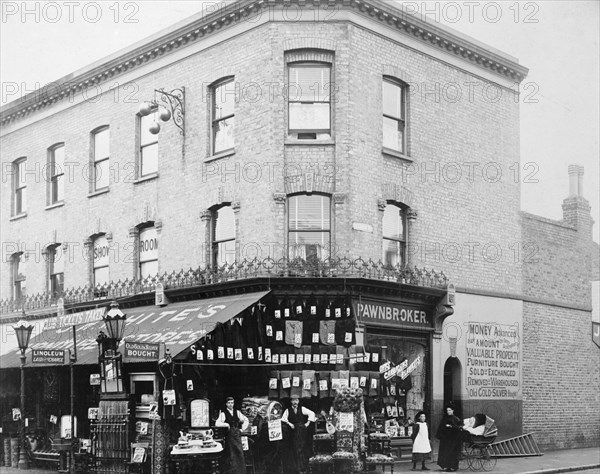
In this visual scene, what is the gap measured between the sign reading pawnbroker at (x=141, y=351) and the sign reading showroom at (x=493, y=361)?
9.70 metres

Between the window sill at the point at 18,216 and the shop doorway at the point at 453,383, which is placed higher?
the window sill at the point at 18,216

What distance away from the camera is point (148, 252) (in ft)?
84.7

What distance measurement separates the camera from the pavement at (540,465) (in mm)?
21656

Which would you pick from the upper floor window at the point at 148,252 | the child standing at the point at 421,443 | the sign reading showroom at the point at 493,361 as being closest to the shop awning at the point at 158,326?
the upper floor window at the point at 148,252

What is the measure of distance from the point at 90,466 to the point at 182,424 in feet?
7.98

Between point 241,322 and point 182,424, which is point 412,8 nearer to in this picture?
point 241,322

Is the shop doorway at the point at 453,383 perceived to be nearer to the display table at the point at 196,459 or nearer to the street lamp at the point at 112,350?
the display table at the point at 196,459

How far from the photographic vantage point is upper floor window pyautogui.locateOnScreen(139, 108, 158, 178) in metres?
26.0

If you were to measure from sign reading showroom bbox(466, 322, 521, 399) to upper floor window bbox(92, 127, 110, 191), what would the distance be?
11.7 metres

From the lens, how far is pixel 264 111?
889 inches

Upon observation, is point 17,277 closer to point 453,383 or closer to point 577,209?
point 453,383

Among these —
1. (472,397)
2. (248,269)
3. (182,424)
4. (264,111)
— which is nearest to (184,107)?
(264,111)

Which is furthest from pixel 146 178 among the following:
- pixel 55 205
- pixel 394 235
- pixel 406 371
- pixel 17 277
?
pixel 406 371

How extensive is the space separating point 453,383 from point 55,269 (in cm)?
1329
